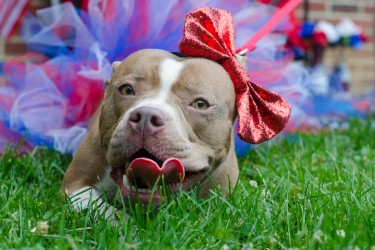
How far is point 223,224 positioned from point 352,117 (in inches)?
103

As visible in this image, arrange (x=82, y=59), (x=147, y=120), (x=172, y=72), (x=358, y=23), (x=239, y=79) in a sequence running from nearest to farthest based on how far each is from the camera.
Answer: (x=147, y=120) → (x=172, y=72) → (x=239, y=79) → (x=82, y=59) → (x=358, y=23)

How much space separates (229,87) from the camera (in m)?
2.11

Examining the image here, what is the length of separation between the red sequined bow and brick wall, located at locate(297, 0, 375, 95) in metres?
3.51

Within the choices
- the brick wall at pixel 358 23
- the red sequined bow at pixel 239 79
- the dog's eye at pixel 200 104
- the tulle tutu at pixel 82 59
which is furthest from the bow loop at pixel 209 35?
the brick wall at pixel 358 23

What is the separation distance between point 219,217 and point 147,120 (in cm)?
36

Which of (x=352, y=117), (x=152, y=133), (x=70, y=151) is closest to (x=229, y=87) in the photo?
(x=152, y=133)

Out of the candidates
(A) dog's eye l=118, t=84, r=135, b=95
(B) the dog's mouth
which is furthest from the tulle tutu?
(B) the dog's mouth

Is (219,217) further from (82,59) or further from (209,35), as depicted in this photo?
(82,59)

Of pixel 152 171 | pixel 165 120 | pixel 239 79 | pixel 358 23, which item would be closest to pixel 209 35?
pixel 239 79

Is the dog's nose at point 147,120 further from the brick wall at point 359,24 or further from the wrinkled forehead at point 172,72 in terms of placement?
the brick wall at point 359,24

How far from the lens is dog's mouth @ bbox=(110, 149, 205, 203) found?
181 cm

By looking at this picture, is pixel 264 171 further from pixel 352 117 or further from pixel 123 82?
pixel 352 117

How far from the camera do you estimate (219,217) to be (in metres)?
1.84

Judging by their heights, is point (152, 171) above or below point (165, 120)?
below
